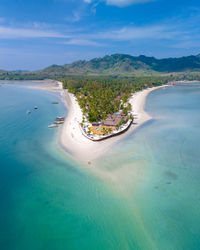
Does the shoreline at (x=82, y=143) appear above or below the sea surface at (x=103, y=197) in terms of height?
above

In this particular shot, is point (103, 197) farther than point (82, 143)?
No

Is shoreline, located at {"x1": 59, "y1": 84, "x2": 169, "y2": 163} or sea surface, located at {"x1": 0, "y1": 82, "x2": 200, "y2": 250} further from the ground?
shoreline, located at {"x1": 59, "y1": 84, "x2": 169, "y2": 163}

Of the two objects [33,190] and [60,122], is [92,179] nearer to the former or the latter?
[33,190]

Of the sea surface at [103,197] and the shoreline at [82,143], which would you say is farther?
the shoreline at [82,143]

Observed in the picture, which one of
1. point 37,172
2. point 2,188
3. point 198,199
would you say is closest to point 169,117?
point 198,199

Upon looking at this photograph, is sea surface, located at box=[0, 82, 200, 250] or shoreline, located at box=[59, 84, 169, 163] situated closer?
sea surface, located at box=[0, 82, 200, 250]

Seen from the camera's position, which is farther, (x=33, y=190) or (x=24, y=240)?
(x=33, y=190)

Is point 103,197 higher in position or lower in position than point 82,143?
lower

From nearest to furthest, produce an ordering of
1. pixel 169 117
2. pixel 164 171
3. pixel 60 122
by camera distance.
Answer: pixel 164 171 < pixel 60 122 < pixel 169 117
